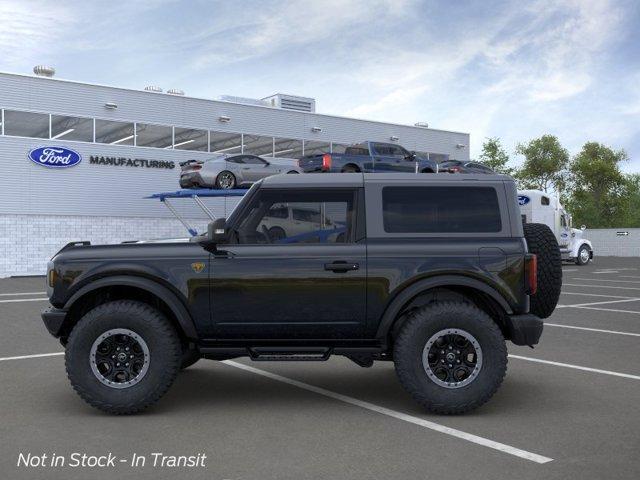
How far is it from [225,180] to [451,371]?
19320 mm

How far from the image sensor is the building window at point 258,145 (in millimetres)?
34438

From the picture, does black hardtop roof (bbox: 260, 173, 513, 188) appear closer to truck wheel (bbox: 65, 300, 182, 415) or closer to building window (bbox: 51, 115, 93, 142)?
truck wheel (bbox: 65, 300, 182, 415)

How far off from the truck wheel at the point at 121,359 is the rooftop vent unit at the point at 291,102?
33.0 meters

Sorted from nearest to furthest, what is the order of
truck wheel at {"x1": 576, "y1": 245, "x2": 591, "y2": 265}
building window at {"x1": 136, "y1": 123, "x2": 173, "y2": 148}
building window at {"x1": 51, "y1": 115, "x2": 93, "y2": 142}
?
building window at {"x1": 51, "y1": 115, "x2": 93, "y2": 142} < building window at {"x1": 136, "y1": 123, "x2": 173, "y2": 148} < truck wheel at {"x1": 576, "y1": 245, "x2": 591, "y2": 265}

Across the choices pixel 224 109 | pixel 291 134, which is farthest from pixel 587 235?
pixel 224 109

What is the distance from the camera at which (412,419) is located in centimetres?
566

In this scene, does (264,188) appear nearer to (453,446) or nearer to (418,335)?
(418,335)

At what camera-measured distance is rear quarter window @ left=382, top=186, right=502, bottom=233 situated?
6008 millimetres

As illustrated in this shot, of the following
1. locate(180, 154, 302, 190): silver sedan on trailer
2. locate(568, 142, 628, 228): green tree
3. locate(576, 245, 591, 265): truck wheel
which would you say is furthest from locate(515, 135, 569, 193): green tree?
locate(180, 154, 302, 190): silver sedan on trailer

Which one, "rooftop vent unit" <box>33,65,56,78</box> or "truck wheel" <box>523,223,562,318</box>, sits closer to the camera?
"truck wheel" <box>523,223,562,318</box>

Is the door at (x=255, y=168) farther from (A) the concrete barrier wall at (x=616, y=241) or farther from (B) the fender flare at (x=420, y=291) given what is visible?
(A) the concrete barrier wall at (x=616, y=241)

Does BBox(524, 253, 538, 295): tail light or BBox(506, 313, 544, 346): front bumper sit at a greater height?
BBox(524, 253, 538, 295): tail light

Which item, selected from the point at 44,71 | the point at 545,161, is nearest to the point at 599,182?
the point at 545,161

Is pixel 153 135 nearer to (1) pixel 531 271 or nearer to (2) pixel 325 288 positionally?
(2) pixel 325 288
